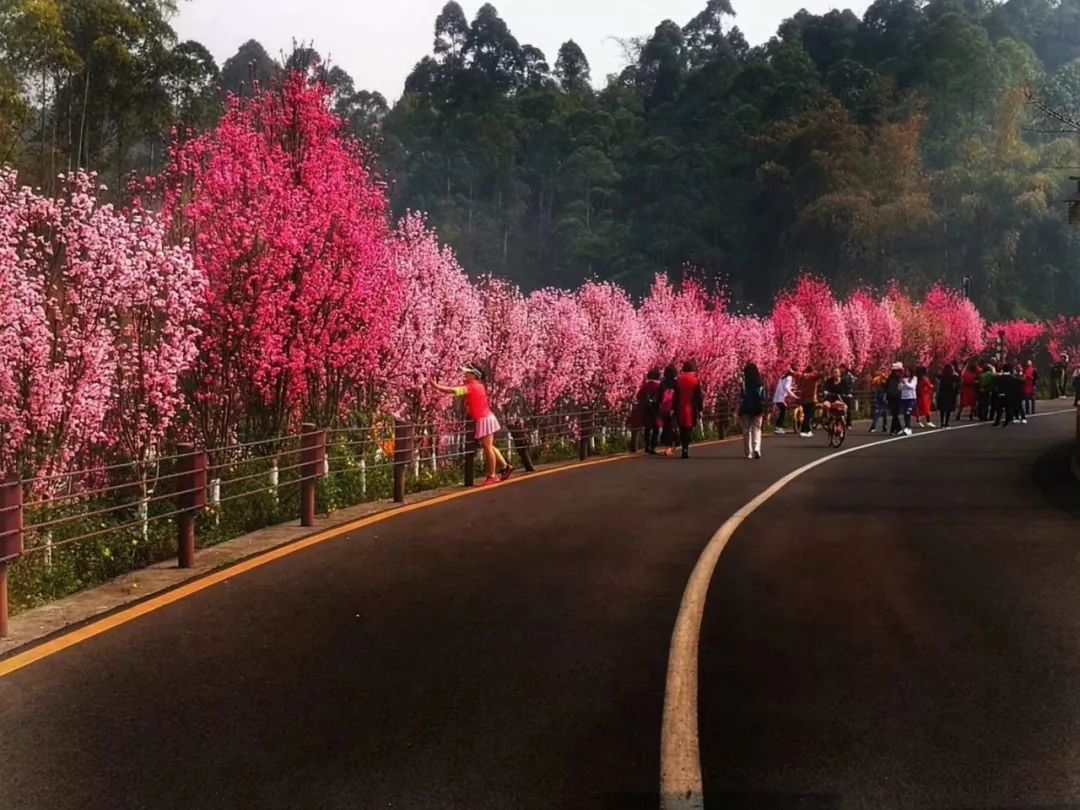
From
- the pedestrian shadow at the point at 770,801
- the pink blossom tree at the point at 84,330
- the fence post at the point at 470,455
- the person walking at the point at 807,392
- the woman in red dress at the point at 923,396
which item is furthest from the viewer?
the woman in red dress at the point at 923,396

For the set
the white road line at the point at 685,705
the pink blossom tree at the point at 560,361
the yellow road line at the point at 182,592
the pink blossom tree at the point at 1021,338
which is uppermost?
the pink blossom tree at the point at 1021,338

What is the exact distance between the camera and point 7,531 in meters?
8.66

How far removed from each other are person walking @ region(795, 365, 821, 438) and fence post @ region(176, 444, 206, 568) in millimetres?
25746

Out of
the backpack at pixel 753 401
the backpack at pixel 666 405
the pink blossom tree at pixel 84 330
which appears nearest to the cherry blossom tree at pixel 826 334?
the backpack at pixel 666 405

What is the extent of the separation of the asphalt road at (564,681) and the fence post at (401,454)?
12.0ft

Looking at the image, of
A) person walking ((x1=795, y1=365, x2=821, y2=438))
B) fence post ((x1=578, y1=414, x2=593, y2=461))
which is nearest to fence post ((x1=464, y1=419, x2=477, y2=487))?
fence post ((x1=578, y1=414, x2=593, y2=461))

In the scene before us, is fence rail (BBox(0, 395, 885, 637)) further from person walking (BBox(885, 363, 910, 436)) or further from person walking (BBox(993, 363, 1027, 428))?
person walking (BBox(993, 363, 1027, 428))

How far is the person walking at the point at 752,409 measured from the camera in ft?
86.8

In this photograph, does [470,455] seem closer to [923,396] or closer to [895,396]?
[895,396]

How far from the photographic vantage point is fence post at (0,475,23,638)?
8.63 m

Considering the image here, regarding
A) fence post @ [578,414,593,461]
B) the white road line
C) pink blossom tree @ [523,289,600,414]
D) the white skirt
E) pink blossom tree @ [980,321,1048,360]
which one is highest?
pink blossom tree @ [980,321,1048,360]

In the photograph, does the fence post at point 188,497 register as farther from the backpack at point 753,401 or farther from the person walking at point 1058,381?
the person walking at point 1058,381

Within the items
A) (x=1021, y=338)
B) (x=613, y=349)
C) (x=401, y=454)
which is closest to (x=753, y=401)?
(x=401, y=454)

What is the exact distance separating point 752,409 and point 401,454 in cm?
1083
